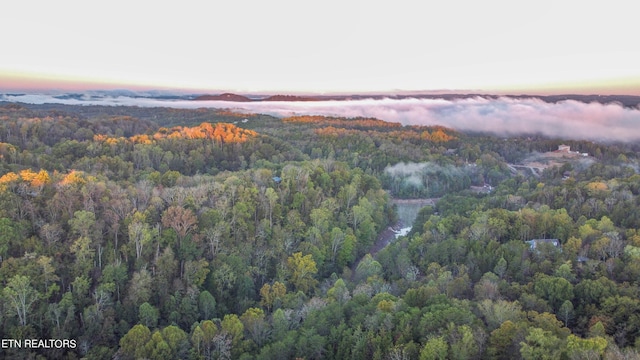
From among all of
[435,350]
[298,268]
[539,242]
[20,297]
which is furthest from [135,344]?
[539,242]

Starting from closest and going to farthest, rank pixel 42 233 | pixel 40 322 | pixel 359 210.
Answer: pixel 40 322, pixel 42 233, pixel 359 210

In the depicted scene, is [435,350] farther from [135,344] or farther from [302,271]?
[302,271]

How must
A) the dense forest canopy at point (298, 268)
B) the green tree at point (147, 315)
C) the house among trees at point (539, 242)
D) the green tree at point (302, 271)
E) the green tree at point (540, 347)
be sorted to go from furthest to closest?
the house among trees at point (539, 242) → the green tree at point (302, 271) → the green tree at point (147, 315) → the dense forest canopy at point (298, 268) → the green tree at point (540, 347)

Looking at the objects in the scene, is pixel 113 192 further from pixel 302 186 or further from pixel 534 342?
pixel 534 342

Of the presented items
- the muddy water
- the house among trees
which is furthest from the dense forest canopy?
the muddy water

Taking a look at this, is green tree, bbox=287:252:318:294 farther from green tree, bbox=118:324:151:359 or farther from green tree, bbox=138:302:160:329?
green tree, bbox=118:324:151:359

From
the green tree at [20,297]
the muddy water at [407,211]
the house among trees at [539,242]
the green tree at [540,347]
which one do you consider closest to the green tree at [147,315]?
the green tree at [20,297]

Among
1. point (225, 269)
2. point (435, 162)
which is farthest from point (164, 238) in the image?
point (435, 162)

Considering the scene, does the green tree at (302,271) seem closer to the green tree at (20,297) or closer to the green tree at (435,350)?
the green tree at (435,350)
